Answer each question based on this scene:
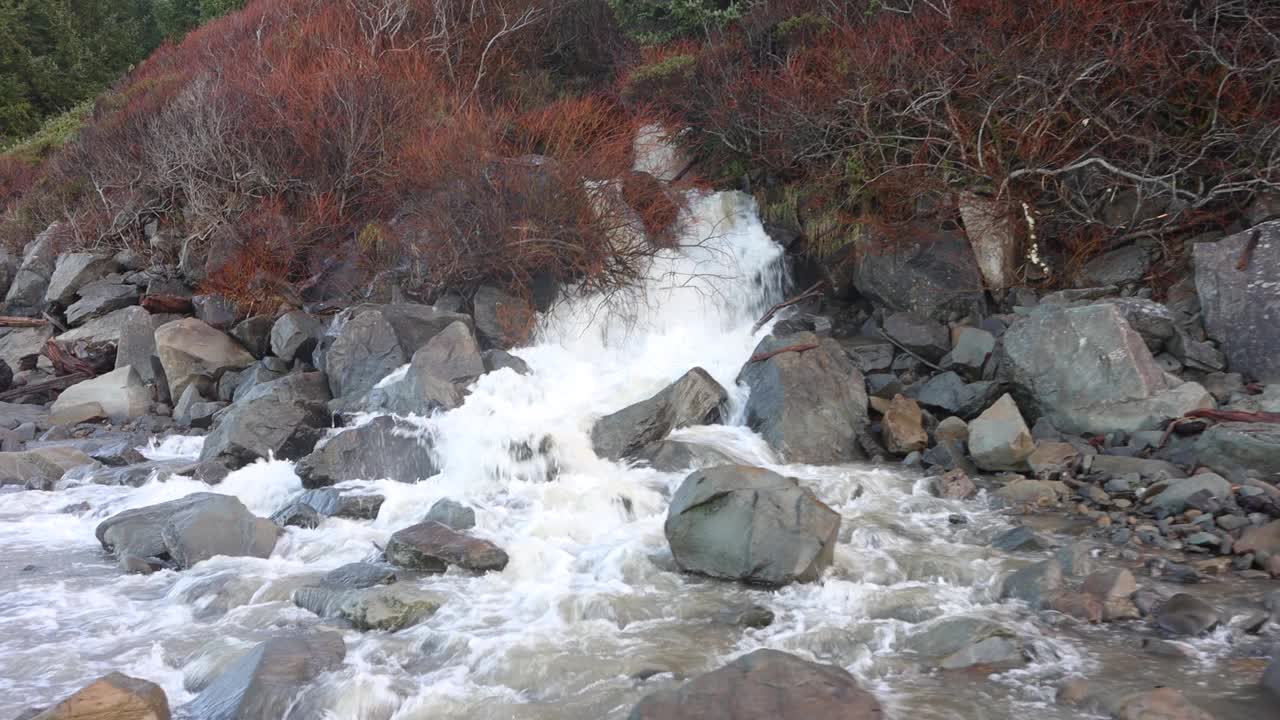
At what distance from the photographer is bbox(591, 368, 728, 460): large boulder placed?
7.90 m

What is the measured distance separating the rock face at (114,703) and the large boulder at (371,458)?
12.1ft

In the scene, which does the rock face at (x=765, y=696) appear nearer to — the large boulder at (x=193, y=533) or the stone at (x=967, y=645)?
the stone at (x=967, y=645)

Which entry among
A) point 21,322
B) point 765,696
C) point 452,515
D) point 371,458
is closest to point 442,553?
point 452,515

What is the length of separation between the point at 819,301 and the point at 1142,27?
453 cm

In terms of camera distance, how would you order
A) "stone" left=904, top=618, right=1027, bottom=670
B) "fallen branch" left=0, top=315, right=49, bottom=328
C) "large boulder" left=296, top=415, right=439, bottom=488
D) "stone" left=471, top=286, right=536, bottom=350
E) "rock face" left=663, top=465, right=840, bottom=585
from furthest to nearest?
"fallen branch" left=0, top=315, right=49, bottom=328 < "stone" left=471, top=286, right=536, bottom=350 < "large boulder" left=296, top=415, right=439, bottom=488 < "rock face" left=663, top=465, right=840, bottom=585 < "stone" left=904, top=618, right=1027, bottom=670

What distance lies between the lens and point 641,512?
6.74 m

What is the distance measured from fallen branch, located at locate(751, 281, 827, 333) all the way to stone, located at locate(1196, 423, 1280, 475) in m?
4.85

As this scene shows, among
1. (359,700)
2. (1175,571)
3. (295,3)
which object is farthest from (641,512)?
(295,3)

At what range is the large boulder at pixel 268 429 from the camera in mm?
8094

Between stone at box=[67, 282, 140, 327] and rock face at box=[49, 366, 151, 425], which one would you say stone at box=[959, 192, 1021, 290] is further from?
stone at box=[67, 282, 140, 327]

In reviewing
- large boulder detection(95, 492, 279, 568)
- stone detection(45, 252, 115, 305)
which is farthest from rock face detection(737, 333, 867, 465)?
stone detection(45, 252, 115, 305)

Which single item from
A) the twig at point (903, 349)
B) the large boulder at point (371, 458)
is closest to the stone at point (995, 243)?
the twig at point (903, 349)

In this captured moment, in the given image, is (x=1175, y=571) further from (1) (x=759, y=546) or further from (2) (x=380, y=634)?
(2) (x=380, y=634)

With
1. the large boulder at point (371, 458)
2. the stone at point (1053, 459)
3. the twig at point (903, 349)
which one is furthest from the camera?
the twig at point (903, 349)
